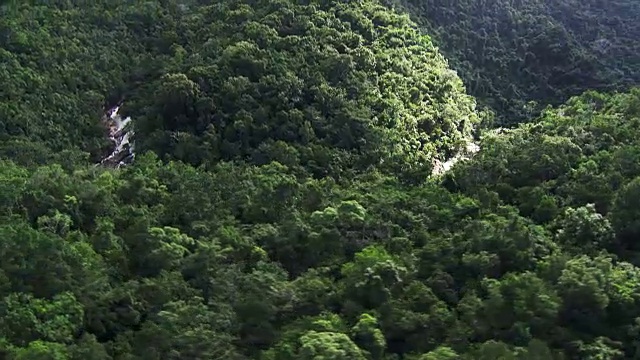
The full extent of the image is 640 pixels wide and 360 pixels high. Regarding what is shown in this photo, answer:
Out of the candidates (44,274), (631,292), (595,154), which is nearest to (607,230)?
(631,292)

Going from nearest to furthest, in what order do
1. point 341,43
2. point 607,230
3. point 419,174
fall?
point 607,230
point 419,174
point 341,43

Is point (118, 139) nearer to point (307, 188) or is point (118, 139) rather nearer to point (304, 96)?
point (304, 96)

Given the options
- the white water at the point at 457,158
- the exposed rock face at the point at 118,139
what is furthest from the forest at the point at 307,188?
the exposed rock face at the point at 118,139

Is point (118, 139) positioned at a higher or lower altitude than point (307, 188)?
higher

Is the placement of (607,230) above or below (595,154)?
below

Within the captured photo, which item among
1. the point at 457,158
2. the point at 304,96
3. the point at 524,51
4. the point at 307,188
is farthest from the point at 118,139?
the point at 524,51

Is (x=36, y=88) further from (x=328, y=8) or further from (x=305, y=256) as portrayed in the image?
(x=305, y=256)
